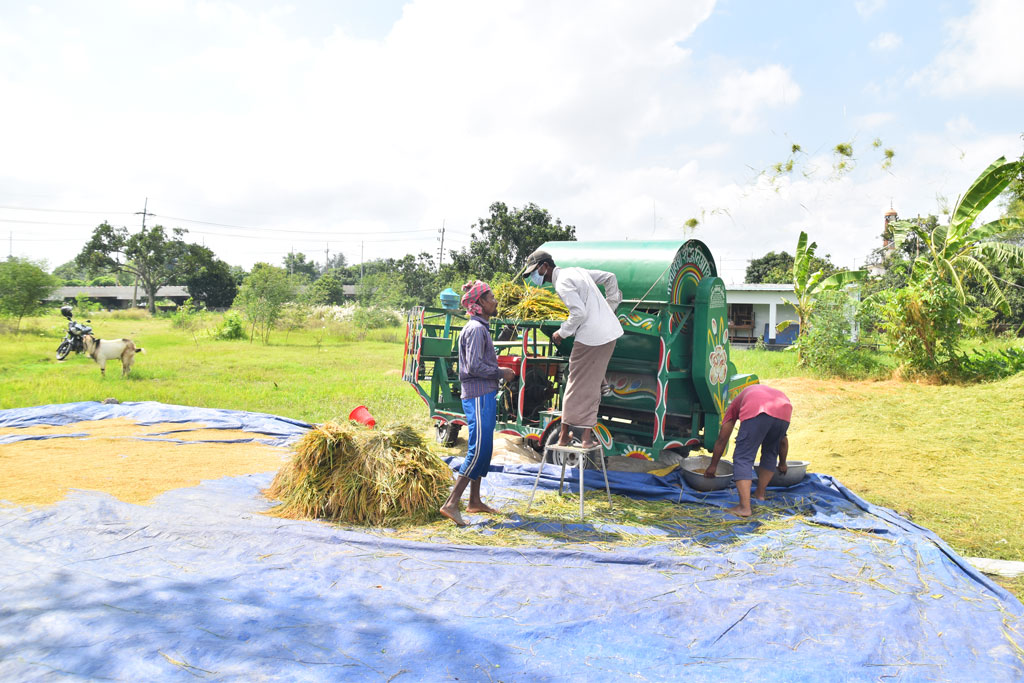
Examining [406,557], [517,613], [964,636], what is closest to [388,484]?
[406,557]

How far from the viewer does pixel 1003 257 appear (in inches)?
579

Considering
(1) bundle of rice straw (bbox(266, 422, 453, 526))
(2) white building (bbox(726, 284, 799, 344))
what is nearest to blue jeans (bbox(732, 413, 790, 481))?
(1) bundle of rice straw (bbox(266, 422, 453, 526))

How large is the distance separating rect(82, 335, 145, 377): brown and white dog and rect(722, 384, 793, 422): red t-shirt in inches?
553

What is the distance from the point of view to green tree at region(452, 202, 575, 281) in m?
25.9

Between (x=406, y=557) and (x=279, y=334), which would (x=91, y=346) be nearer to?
(x=406, y=557)

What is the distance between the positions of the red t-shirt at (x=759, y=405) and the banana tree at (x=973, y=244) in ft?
40.9

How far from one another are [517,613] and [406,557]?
3.42 feet

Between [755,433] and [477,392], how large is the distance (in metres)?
2.53

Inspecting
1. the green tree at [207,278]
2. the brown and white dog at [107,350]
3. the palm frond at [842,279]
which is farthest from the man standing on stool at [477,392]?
the green tree at [207,278]

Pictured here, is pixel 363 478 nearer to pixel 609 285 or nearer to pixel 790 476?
pixel 609 285

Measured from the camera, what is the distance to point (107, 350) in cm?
1423

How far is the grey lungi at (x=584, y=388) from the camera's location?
19.0ft

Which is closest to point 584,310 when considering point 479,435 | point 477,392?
point 477,392

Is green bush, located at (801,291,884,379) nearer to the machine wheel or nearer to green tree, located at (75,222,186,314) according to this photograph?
the machine wheel
